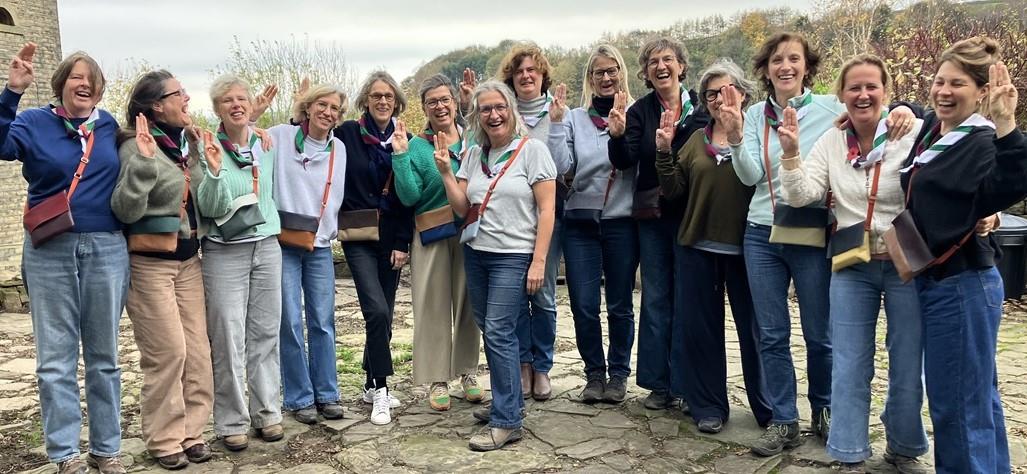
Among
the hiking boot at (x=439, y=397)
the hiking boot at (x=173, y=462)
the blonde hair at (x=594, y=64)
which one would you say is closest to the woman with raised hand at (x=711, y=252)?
the blonde hair at (x=594, y=64)

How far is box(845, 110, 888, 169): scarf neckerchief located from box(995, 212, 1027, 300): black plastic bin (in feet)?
20.1

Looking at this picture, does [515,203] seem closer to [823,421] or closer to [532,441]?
[532,441]

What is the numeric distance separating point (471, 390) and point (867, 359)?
2.39 m

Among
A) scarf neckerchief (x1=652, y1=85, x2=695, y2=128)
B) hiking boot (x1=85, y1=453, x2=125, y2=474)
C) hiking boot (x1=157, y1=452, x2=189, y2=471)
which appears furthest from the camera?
scarf neckerchief (x1=652, y1=85, x2=695, y2=128)

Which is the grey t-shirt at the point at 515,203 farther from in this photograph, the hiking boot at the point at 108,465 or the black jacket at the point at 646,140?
the hiking boot at the point at 108,465

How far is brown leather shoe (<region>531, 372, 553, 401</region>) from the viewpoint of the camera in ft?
17.0

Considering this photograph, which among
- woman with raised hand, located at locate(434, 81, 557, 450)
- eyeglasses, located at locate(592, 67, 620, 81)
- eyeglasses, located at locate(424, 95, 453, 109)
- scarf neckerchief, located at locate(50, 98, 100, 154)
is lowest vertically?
woman with raised hand, located at locate(434, 81, 557, 450)

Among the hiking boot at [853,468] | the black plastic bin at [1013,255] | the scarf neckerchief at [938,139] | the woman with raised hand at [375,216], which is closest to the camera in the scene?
the scarf neckerchief at [938,139]

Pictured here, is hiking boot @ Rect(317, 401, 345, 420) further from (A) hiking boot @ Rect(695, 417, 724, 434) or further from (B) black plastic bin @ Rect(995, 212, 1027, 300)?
(B) black plastic bin @ Rect(995, 212, 1027, 300)

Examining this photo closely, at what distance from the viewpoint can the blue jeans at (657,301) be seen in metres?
4.62

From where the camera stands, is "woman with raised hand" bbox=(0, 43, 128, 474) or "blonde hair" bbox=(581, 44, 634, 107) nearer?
"woman with raised hand" bbox=(0, 43, 128, 474)

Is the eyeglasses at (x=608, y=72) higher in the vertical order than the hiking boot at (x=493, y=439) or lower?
higher

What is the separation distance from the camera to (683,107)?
4.58 m

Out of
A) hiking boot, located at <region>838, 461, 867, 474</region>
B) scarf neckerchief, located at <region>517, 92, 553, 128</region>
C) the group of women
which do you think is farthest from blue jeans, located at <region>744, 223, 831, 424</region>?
scarf neckerchief, located at <region>517, 92, 553, 128</region>
